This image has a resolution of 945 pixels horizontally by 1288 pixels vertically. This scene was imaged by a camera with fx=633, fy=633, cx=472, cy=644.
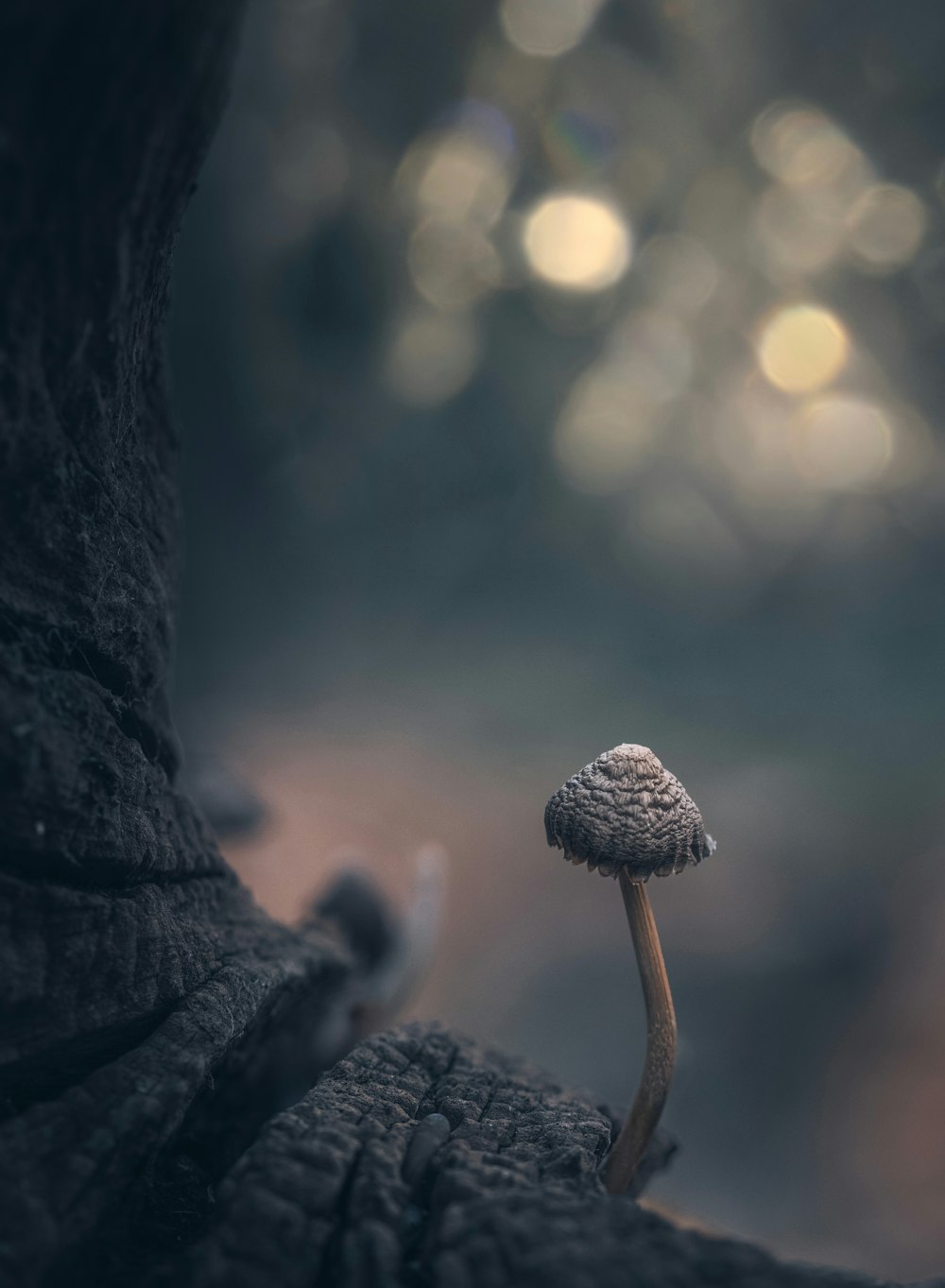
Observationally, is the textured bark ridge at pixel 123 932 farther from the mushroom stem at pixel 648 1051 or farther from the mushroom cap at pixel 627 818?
the mushroom cap at pixel 627 818

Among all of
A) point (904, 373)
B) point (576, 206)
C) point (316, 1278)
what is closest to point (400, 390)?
point (576, 206)

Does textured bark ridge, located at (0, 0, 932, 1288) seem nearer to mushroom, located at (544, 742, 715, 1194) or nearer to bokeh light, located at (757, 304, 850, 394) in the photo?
mushroom, located at (544, 742, 715, 1194)

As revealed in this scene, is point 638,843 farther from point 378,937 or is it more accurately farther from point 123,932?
point 378,937

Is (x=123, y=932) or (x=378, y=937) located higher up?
(x=378, y=937)

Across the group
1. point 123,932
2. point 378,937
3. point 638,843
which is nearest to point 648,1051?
Answer: point 638,843

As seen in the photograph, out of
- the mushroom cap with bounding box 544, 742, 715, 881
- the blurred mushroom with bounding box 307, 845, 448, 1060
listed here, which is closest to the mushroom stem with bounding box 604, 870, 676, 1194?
the mushroom cap with bounding box 544, 742, 715, 881

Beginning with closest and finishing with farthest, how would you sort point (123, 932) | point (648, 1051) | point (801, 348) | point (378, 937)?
point (123, 932)
point (648, 1051)
point (378, 937)
point (801, 348)

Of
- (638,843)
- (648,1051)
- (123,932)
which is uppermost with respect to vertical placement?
(638,843)
